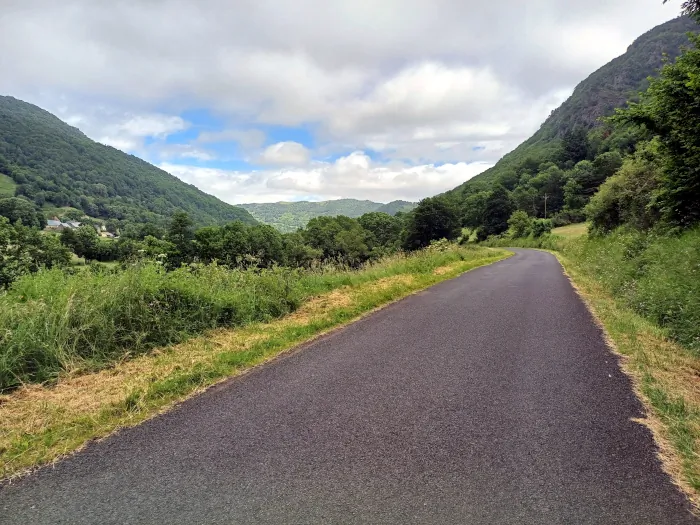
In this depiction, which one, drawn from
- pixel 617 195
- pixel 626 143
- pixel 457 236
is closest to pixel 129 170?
pixel 457 236

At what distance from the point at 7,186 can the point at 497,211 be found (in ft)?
464

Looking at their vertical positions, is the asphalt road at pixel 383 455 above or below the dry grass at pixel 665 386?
above

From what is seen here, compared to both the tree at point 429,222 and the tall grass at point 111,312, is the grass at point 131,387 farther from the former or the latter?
the tree at point 429,222

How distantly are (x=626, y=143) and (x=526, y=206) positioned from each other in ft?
77.5

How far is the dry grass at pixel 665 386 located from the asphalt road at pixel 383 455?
0.13 metres

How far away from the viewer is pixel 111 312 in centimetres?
547

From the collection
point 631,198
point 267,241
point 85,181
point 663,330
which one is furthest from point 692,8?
point 85,181

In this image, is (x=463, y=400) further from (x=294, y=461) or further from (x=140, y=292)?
(x=140, y=292)

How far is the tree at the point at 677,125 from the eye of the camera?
29.8ft

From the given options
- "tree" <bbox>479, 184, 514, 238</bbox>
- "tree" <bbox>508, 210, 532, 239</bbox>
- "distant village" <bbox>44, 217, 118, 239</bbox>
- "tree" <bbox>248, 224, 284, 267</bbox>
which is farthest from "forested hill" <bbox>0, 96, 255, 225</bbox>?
"tree" <bbox>508, 210, 532, 239</bbox>

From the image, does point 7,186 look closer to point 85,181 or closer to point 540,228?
point 85,181

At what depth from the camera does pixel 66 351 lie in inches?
190

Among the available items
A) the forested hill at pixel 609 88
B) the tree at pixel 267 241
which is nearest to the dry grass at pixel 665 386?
the tree at pixel 267 241

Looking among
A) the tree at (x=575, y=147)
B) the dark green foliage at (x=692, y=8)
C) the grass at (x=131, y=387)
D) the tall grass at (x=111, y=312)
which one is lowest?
the grass at (x=131, y=387)
